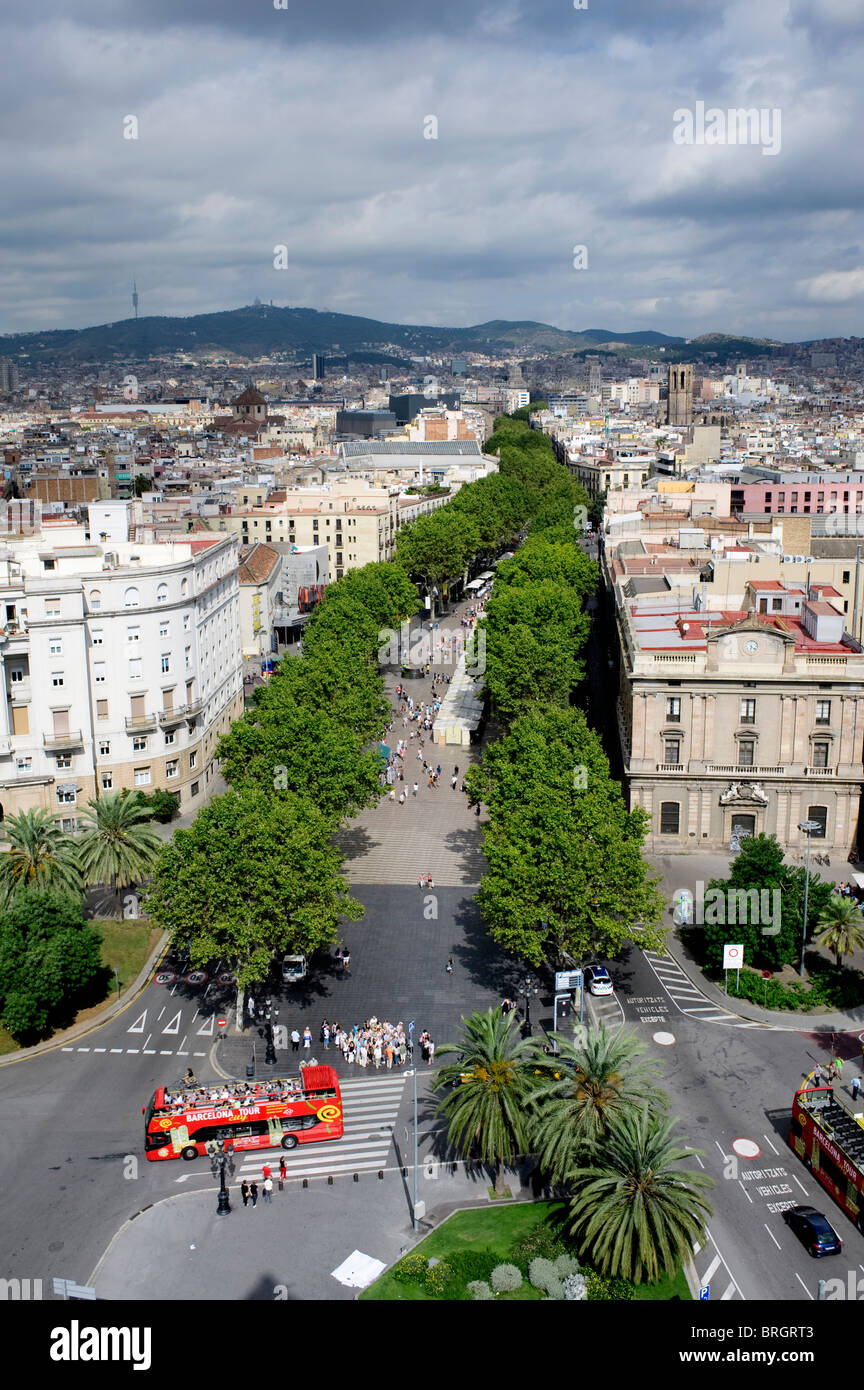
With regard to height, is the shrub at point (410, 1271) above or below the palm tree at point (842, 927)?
below

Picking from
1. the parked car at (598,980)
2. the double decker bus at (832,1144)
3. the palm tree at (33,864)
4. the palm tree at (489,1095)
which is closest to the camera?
the double decker bus at (832,1144)

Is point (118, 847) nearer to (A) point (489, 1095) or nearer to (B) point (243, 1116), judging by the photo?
(B) point (243, 1116)

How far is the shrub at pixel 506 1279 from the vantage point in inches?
1128

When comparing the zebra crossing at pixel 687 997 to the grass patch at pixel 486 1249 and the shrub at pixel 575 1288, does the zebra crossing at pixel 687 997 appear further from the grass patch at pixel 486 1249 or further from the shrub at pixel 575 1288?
the shrub at pixel 575 1288

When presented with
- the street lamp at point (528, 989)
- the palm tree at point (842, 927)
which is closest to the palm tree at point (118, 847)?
the street lamp at point (528, 989)

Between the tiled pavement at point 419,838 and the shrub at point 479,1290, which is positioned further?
the tiled pavement at point 419,838

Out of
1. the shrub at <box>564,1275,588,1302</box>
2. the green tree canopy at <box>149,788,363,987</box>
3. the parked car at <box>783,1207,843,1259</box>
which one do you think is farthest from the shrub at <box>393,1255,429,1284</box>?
the green tree canopy at <box>149,788,363,987</box>

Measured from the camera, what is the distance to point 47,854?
48.3 m

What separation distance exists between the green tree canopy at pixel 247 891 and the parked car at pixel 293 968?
4.03ft

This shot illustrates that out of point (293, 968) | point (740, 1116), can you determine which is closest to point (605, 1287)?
point (740, 1116)

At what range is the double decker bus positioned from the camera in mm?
31719

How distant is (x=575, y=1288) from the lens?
27766 millimetres

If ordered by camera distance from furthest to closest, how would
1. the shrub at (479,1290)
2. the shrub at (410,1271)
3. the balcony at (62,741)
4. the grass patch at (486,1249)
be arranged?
the balcony at (62,741) < the shrub at (410,1271) < the grass patch at (486,1249) < the shrub at (479,1290)
